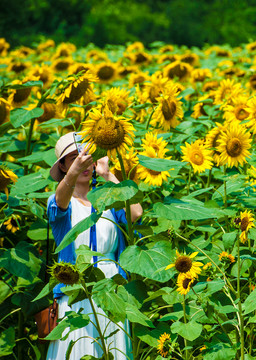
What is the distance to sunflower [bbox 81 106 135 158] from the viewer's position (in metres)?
2.38

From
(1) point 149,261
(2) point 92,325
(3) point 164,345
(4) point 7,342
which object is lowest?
(4) point 7,342

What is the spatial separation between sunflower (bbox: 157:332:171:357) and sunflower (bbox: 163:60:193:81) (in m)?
2.77

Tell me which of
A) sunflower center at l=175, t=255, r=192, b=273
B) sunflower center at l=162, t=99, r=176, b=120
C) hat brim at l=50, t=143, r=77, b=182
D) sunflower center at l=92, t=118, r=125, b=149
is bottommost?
sunflower center at l=175, t=255, r=192, b=273

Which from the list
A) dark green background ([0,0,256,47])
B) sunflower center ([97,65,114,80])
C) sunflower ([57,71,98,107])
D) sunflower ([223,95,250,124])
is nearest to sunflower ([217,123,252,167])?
sunflower ([223,95,250,124])

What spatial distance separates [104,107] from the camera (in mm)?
2516

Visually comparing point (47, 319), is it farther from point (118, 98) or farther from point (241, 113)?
point (241, 113)

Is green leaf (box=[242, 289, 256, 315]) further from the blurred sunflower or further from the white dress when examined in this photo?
the blurred sunflower

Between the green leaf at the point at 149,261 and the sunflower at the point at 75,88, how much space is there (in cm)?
113

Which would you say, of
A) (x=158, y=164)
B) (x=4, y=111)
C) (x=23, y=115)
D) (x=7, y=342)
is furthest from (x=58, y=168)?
(x=4, y=111)

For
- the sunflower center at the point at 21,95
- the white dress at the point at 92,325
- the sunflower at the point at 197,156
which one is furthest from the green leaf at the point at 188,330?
the sunflower center at the point at 21,95

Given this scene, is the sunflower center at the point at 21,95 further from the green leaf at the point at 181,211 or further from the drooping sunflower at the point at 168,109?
the green leaf at the point at 181,211

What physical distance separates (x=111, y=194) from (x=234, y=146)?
2.89ft

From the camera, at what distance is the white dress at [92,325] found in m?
2.76

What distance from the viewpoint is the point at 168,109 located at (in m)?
3.36
